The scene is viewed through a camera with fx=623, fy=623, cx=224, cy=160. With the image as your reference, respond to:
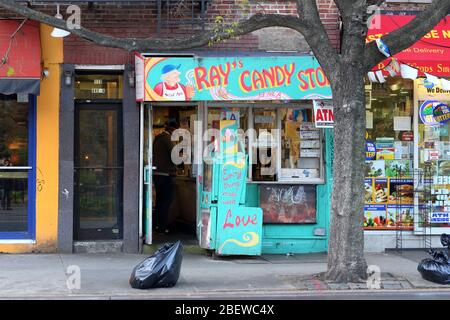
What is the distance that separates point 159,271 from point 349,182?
286cm

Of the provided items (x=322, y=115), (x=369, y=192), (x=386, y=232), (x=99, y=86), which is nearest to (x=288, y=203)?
(x=369, y=192)

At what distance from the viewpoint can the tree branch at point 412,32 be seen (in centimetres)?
855

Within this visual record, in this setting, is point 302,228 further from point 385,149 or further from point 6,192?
point 6,192

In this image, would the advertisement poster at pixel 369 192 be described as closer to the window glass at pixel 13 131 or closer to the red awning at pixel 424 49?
the red awning at pixel 424 49

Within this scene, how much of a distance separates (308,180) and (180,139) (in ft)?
9.07

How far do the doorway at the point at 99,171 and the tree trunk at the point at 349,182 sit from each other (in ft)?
13.8

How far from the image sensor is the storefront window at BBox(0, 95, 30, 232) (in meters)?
10.8

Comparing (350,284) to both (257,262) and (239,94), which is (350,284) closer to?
(257,262)

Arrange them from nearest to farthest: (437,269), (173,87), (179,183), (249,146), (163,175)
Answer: (437,269) → (173,87) → (249,146) → (163,175) → (179,183)

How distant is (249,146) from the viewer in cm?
1150

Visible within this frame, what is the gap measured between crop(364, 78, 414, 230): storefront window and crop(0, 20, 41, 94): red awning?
6.04 meters

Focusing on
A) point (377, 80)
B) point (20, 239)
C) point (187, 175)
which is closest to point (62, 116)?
point (20, 239)

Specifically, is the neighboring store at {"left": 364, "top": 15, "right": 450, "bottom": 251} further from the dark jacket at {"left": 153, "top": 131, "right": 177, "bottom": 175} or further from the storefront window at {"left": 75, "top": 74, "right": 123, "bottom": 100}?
the storefront window at {"left": 75, "top": 74, "right": 123, "bottom": 100}

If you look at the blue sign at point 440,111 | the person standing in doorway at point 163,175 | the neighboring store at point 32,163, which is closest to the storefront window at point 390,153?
the blue sign at point 440,111
